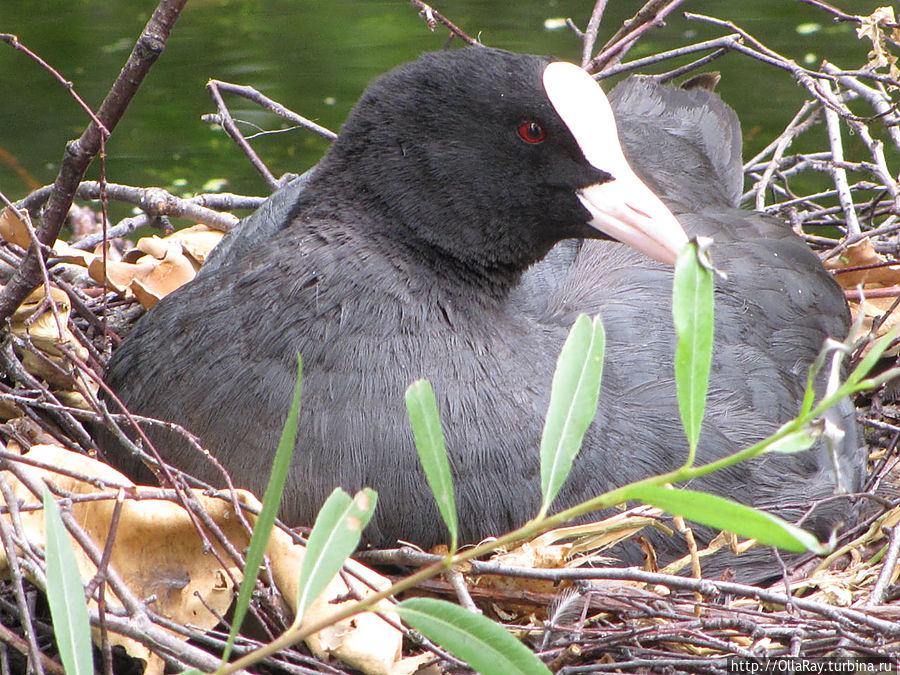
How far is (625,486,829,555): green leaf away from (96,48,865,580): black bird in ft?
3.33

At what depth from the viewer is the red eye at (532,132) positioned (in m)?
2.14

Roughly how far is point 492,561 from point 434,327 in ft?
1.56

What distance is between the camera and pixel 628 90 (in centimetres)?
333

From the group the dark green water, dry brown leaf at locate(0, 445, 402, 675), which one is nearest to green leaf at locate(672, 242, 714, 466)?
dry brown leaf at locate(0, 445, 402, 675)

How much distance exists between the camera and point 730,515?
3.14 ft

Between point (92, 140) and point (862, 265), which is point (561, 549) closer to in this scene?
point (92, 140)

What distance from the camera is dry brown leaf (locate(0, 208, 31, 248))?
2.72 m

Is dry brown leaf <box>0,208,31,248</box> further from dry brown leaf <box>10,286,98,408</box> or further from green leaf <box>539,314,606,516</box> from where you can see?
green leaf <box>539,314,606,516</box>

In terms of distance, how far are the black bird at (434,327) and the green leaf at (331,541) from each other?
2.96ft

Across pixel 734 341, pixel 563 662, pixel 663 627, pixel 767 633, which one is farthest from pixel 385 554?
pixel 734 341

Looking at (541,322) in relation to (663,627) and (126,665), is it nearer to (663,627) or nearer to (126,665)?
(663,627)

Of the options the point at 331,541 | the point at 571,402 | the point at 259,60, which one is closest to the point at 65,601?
the point at 331,541

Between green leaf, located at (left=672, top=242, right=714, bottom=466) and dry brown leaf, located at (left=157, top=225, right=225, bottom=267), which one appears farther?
dry brown leaf, located at (left=157, top=225, right=225, bottom=267)

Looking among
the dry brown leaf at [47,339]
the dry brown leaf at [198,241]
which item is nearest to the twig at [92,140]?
the dry brown leaf at [47,339]
